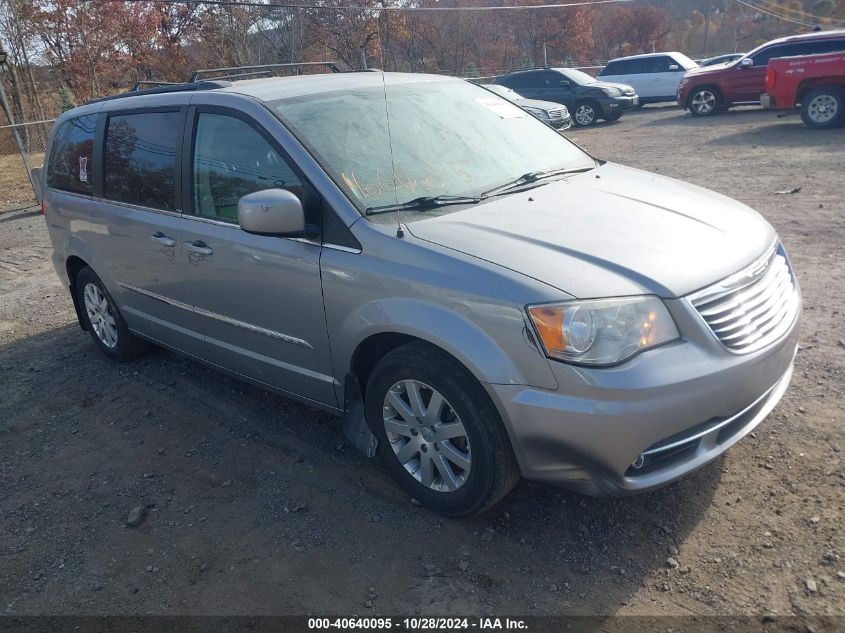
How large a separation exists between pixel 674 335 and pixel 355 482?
178 centimetres

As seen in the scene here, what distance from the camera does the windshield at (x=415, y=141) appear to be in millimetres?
3574

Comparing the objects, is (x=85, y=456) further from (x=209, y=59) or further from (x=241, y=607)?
(x=209, y=59)

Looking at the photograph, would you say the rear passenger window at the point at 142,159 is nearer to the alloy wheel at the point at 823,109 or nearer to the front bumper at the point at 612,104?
the alloy wheel at the point at 823,109

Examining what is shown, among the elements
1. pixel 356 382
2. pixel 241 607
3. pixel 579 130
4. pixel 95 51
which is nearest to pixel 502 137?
pixel 356 382

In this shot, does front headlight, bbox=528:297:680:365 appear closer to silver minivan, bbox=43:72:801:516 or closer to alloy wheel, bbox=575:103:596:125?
silver minivan, bbox=43:72:801:516

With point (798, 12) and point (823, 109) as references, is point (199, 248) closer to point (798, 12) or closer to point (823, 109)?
point (823, 109)

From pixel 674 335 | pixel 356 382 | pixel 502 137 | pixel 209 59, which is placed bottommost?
pixel 356 382

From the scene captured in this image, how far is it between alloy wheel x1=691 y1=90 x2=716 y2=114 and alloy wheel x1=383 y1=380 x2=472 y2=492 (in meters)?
17.1

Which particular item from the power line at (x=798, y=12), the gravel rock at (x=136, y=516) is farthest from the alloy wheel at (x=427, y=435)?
the power line at (x=798, y=12)

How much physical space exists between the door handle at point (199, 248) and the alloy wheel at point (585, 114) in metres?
17.2

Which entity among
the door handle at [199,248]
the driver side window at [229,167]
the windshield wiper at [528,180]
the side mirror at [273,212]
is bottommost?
the door handle at [199,248]

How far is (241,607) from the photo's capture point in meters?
2.92

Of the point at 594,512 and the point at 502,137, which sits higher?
the point at 502,137

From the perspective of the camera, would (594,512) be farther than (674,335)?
Yes
